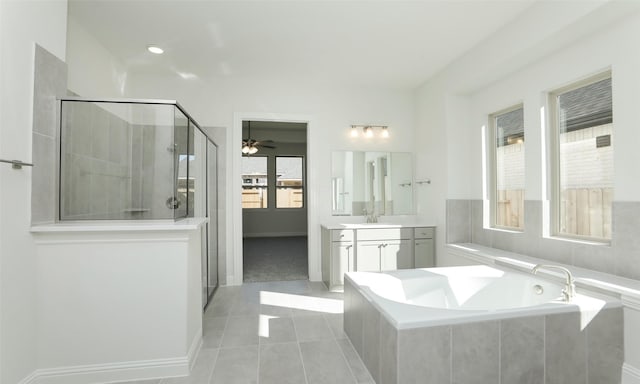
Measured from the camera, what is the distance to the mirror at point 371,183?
4.17 meters

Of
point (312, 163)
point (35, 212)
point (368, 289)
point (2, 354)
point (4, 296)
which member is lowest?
point (2, 354)

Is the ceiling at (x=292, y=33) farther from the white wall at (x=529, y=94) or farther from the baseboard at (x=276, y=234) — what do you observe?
the baseboard at (x=276, y=234)

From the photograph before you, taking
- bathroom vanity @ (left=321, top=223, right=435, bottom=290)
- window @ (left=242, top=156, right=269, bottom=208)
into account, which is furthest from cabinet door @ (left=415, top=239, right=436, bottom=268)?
window @ (left=242, top=156, right=269, bottom=208)

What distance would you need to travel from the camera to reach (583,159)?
2473mm

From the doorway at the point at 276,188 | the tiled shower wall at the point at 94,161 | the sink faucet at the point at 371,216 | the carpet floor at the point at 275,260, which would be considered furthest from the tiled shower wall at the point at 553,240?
the doorway at the point at 276,188

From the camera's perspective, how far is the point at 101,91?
9.95 ft

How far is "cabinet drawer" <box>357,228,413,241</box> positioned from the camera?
12.2 ft

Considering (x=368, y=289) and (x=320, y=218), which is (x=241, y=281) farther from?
(x=368, y=289)

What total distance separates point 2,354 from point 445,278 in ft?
9.33

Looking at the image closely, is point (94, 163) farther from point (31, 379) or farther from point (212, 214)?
point (212, 214)

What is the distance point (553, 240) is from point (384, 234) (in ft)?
5.53

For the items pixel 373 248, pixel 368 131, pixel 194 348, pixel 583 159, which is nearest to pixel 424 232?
pixel 373 248

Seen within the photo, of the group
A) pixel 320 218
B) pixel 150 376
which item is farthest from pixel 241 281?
pixel 150 376

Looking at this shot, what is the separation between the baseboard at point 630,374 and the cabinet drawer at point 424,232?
2147 millimetres
